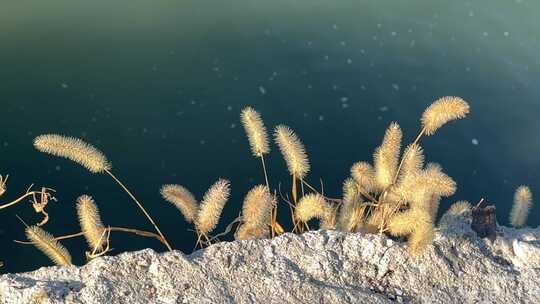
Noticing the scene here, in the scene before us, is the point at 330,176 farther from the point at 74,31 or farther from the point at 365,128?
the point at 74,31

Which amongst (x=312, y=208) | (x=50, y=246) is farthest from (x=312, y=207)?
(x=50, y=246)

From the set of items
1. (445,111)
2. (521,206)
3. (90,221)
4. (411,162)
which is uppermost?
(445,111)

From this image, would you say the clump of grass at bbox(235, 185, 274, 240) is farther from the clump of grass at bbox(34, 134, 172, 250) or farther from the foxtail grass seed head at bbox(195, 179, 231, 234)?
the clump of grass at bbox(34, 134, 172, 250)

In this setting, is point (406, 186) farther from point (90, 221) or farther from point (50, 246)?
point (50, 246)

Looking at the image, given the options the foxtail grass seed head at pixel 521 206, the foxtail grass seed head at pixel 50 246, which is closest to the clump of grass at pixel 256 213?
the foxtail grass seed head at pixel 50 246

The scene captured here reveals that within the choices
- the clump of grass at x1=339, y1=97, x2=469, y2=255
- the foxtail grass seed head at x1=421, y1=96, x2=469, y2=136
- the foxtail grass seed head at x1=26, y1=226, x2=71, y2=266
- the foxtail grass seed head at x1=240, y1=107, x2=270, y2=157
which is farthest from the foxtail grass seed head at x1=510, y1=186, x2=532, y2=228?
the foxtail grass seed head at x1=26, y1=226, x2=71, y2=266

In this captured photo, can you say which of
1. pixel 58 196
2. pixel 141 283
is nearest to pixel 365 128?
pixel 58 196
